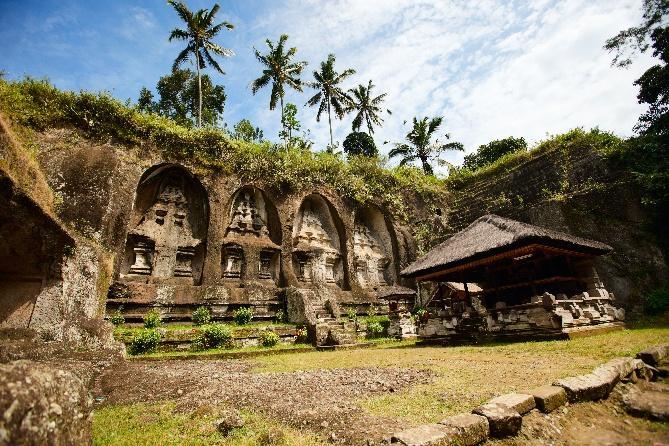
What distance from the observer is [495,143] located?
35750mm

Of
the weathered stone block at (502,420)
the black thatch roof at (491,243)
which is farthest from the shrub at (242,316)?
the weathered stone block at (502,420)

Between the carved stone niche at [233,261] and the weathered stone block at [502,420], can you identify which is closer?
the weathered stone block at [502,420]

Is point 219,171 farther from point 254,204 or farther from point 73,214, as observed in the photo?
point 73,214

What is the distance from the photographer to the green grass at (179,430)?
3.37 m

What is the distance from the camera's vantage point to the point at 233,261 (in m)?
19.8

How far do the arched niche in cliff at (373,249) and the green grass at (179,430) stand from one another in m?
20.0

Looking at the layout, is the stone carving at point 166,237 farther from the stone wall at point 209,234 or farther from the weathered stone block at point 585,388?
the weathered stone block at point 585,388

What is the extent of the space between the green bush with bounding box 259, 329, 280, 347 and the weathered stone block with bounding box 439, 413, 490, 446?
11766 millimetres

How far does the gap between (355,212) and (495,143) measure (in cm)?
1977

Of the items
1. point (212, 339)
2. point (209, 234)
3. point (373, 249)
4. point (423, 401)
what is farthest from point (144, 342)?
point (373, 249)

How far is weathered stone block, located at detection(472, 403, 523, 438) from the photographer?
310cm

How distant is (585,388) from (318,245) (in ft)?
65.0

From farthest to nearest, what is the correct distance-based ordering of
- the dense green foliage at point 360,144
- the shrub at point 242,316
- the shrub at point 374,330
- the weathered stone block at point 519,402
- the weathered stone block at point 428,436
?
the dense green foliage at point 360,144, the shrub at point 242,316, the shrub at point 374,330, the weathered stone block at point 519,402, the weathered stone block at point 428,436

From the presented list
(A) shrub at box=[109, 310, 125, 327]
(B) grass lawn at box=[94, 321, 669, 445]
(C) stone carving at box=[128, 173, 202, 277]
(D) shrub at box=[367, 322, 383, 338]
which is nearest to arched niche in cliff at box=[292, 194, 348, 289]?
(D) shrub at box=[367, 322, 383, 338]
